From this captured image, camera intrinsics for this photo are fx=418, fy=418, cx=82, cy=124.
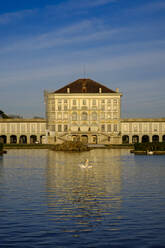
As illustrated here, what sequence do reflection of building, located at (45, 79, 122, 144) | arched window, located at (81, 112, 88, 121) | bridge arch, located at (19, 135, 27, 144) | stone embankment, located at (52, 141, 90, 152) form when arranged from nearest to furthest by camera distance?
stone embankment, located at (52, 141, 90, 152) < reflection of building, located at (45, 79, 122, 144) < arched window, located at (81, 112, 88, 121) < bridge arch, located at (19, 135, 27, 144)

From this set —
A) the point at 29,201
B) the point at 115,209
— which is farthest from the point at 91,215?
the point at 29,201

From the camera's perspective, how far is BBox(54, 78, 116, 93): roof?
102 metres

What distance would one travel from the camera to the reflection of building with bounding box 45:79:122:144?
102 metres

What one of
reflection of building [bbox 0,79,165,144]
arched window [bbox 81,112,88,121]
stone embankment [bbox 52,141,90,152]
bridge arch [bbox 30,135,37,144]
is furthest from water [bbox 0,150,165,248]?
bridge arch [bbox 30,135,37,144]

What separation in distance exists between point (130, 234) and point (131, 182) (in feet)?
37.7

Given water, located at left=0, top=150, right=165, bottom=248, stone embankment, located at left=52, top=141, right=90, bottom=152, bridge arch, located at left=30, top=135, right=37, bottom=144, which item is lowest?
water, located at left=0, top=150, right=165, bottom=248

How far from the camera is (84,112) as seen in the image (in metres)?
102

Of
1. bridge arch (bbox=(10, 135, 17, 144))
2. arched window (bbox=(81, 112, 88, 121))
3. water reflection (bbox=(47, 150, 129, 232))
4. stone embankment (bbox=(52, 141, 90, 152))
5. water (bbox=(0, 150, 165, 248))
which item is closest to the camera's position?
water (bbox=(0, 150, 165, 248))

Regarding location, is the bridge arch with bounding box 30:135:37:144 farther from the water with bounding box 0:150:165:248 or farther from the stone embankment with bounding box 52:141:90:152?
the water with bounding box 0:150:165:248

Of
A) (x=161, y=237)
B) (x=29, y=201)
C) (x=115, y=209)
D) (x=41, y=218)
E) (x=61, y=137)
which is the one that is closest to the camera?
(x=161, y=237)

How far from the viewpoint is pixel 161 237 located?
11.4m

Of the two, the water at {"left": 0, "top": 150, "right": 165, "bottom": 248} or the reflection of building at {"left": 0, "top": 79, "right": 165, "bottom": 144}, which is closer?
the water at {"left": 0, "top": 150, "right": 165, "bottom": 248}

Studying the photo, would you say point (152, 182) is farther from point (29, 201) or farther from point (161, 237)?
point (161, 237)

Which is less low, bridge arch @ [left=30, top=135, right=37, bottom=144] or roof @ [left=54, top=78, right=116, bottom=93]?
roof @ [left=54, top=78, right=116, bottom=93]
